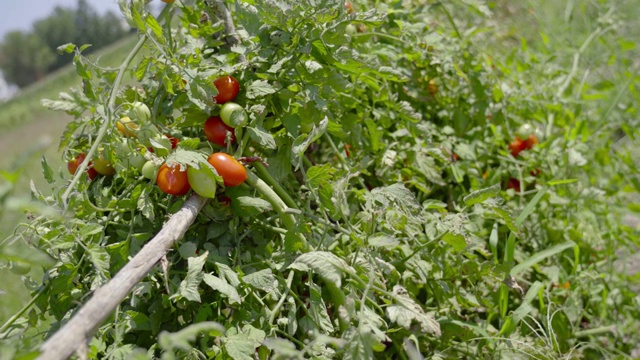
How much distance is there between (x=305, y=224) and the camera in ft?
3.29

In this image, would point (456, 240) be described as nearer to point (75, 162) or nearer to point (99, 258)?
point (99, 258)

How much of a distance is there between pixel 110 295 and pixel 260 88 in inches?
18.8

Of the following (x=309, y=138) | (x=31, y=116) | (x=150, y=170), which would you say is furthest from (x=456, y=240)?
(x=31, y=116)

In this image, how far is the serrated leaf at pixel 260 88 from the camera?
1.03m

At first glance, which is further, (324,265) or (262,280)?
(262,280)

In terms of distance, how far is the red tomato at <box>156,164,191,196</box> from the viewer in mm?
966

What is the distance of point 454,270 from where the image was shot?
1163 millimetres

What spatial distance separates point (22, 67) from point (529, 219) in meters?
26.9

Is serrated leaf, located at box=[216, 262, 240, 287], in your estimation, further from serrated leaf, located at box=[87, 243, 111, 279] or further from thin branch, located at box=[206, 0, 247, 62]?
thin branch, located at box=[206, 0, 247, 62]

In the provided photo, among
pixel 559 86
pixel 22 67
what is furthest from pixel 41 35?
pixel 559 86

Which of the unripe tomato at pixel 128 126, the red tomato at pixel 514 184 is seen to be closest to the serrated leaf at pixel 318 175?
the unripe tomato at pixel 128 126

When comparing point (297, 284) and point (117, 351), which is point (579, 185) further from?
point (117, 351)

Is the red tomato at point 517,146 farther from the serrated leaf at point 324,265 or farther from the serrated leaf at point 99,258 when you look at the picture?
the serrated leaf at point 99,258

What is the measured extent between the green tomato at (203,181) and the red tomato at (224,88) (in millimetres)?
179
